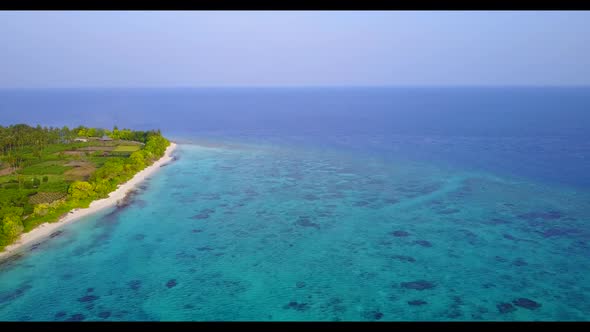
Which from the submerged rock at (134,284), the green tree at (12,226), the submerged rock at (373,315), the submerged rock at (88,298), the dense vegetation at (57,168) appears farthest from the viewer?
the dense vegetation at (57,168)

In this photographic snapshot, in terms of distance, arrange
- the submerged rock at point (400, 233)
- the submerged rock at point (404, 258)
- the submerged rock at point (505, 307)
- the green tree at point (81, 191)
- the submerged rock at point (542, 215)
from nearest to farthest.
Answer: the submerged rock at point (505, 307)
the submerged rock at point (404, 258)
the submerged rock at point (400, 233)
the submerged rock at point (542, 215)
the green tree at point (81, 191)

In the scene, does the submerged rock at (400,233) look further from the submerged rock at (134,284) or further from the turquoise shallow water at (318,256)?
the submerged rock at (134,284)

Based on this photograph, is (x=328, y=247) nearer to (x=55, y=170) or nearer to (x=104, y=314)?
(x=104, y=314)

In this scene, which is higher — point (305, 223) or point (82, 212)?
point (82, 212)

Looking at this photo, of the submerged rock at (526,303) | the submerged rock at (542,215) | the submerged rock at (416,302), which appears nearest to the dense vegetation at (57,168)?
the submerged rock at (416,302)

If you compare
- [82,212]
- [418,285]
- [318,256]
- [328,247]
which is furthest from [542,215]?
[82,212]

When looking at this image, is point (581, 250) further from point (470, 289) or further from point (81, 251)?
point (81, 251)

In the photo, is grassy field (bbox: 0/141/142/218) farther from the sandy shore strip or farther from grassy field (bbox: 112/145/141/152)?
the sandy shore strip

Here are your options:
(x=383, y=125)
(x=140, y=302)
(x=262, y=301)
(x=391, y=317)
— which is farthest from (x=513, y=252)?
(x=383, y=125)
